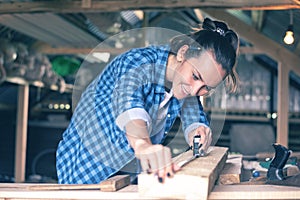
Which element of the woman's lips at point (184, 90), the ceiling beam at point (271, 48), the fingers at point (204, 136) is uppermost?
the ceiling beam at point (271, 48)

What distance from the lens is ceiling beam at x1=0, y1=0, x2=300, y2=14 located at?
13.7 feet

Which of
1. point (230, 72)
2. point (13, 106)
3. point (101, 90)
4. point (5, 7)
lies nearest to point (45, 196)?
point (101, 90)

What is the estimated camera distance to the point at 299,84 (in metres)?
10.4

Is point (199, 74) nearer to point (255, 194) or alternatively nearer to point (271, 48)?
point (255, 194)

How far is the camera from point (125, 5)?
15.1ft

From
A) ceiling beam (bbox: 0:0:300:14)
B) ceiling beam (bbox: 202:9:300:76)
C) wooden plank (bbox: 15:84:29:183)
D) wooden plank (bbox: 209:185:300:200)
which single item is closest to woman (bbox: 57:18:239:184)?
wooden plank (bbox: 209:185:300:200)

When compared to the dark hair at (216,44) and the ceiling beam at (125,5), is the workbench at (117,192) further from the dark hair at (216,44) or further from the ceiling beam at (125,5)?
the ceiling beam at (125,5)

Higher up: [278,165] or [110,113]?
[110,113]

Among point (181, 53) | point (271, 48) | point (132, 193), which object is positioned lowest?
point (132, 193)

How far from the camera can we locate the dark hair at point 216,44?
70.9 inches

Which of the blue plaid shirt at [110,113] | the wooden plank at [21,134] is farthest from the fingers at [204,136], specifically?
the wooden plank at [21,134]

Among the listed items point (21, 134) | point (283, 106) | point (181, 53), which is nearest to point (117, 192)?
point (181, 53)

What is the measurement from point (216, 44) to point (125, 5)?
2.87 metres

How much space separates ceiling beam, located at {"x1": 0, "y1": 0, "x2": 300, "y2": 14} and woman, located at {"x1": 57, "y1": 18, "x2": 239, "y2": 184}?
220cm
